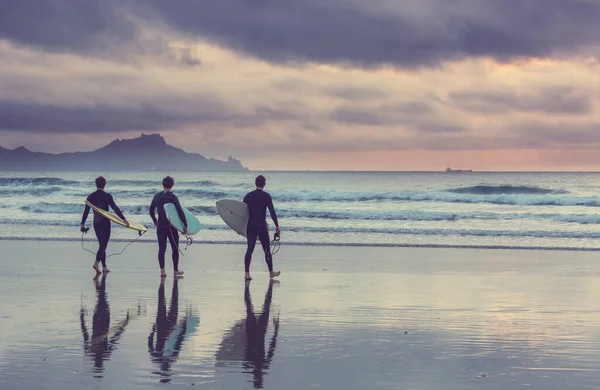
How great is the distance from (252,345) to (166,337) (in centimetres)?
96

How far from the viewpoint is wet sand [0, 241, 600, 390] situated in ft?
25.0

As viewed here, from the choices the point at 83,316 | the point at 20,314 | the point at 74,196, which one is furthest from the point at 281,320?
the point at 74,196

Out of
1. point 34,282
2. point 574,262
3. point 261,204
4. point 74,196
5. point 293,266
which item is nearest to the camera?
point 34,282

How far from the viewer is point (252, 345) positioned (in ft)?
29.9

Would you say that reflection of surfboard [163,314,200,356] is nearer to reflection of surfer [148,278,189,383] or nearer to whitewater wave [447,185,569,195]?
reflection of surfer [148,278,189,383]

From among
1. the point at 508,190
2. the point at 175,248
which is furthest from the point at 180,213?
the point at 508,190

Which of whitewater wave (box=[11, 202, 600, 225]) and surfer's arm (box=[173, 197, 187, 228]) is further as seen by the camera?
whitewater wave (box=[11, 202, 600, 225])

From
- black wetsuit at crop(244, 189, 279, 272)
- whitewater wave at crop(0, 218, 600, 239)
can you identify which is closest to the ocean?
whitewater wave at crop(0, 218, 600, 239)

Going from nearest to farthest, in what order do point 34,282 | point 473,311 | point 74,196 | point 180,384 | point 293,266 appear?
1. point 180,384
2. point 473,311
3. point 34,282
4. point 293,266
5. point 74,196

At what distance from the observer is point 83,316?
10938 millimetres

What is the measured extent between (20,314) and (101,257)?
5325 mm

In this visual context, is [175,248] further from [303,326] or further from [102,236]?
[303,326]

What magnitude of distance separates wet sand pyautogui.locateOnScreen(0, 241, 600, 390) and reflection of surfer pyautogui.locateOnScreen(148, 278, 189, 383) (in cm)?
2

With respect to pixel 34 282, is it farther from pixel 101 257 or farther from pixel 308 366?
pixel 308 366
